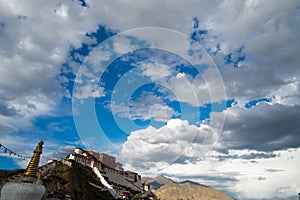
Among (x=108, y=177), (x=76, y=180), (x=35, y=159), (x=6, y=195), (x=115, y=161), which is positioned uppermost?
(x=115, y=161)

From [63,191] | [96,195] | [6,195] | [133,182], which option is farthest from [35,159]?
[133,182]

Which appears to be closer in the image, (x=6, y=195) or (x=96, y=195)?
(x=6, y=195)

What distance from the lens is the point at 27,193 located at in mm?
20969

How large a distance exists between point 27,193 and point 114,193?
64.3 meters

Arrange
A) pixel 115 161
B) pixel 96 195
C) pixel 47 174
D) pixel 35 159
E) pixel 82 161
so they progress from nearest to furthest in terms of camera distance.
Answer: pixel 35 159 → pixel 47 174 → pixel 96 195 → pixel 82 161 → pixel 115 161

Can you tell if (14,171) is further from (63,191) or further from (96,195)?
(96,195)

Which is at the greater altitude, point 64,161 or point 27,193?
point 64,161

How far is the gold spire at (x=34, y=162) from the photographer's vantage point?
2494 cm

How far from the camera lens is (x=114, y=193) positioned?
81.2 m

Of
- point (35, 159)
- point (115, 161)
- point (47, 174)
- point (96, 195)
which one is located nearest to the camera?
point (35, 159)

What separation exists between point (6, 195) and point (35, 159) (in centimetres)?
498

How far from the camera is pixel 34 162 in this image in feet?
83.6

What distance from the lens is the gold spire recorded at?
2494 cm

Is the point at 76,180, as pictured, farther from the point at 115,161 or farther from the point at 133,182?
the point at 115,161
